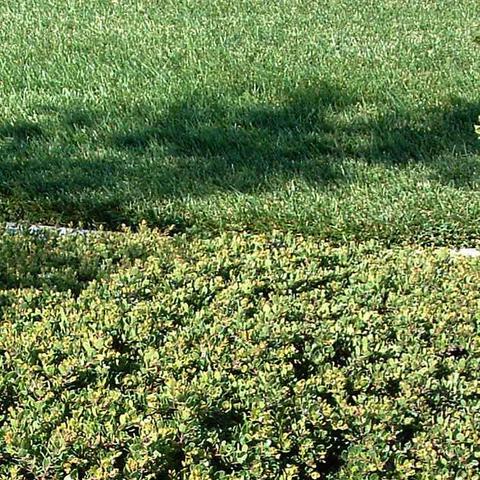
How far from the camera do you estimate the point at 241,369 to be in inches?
102

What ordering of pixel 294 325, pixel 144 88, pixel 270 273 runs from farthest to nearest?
pixel 144 88
pixel 270 273
pixel 294 325

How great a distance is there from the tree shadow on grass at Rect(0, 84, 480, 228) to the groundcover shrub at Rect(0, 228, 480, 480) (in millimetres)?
1883

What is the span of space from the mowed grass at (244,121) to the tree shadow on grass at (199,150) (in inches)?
0.5

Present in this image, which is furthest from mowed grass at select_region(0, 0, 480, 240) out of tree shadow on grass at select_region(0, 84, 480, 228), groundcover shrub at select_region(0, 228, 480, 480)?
groundcover shrub at select_region(0, 228, 480, 480)

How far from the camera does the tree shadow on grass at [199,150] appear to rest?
5320 mm

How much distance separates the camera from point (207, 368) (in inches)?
102

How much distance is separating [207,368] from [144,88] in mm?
4605

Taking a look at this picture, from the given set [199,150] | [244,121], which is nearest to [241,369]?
[199,150]

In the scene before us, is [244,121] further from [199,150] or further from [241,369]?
[241,369]

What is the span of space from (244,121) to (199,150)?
515 mm

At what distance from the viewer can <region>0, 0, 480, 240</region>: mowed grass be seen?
5.16 meters

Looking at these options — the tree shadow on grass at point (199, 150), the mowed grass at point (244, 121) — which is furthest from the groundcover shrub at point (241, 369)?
the tree shadow on grass at point (199, 150)

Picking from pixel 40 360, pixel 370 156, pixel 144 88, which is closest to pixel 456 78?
pixel 370 156

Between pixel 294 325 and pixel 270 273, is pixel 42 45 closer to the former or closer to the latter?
pixel 270 273
